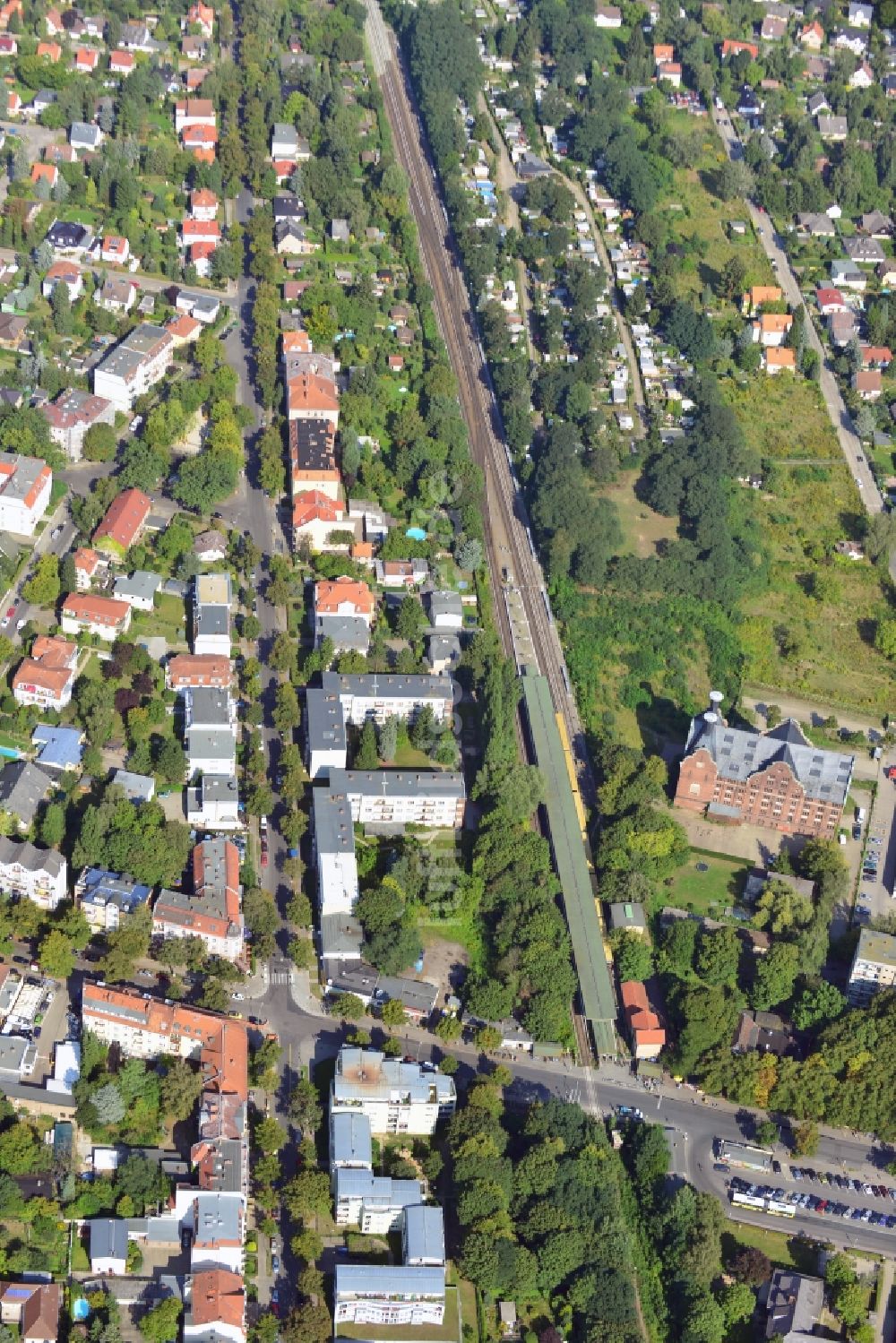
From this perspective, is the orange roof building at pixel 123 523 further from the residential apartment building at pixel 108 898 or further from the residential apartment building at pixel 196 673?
the residential apartment building at pixel 108 898

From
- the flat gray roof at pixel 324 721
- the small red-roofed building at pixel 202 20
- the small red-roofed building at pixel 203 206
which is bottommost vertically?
the flat gray roof at pixel 324 721

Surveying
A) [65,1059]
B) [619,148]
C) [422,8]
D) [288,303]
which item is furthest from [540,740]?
[422,8]

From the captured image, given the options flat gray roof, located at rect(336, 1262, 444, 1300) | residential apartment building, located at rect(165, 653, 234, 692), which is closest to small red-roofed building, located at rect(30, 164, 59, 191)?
residential apartment building, located at rect(165, 653, 234, 692)

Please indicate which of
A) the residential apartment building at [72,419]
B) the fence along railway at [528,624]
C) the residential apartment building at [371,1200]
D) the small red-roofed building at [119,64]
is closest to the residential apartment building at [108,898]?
the residential apartment building at [371,1200]

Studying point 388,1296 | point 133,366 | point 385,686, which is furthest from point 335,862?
point 133,366

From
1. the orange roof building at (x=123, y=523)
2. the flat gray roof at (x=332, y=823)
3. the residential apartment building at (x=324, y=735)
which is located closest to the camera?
the flat gray roof at (x=332, y=823)

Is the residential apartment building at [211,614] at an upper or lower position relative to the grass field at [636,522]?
lower

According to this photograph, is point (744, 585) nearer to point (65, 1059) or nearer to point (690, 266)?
point (690, 266)

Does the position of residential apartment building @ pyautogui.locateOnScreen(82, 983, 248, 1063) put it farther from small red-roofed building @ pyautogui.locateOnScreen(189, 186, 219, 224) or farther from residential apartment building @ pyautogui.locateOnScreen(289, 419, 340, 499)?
small red-roofed building @ pyautogui.locateOnScreen(189, 186, 219, 224)
